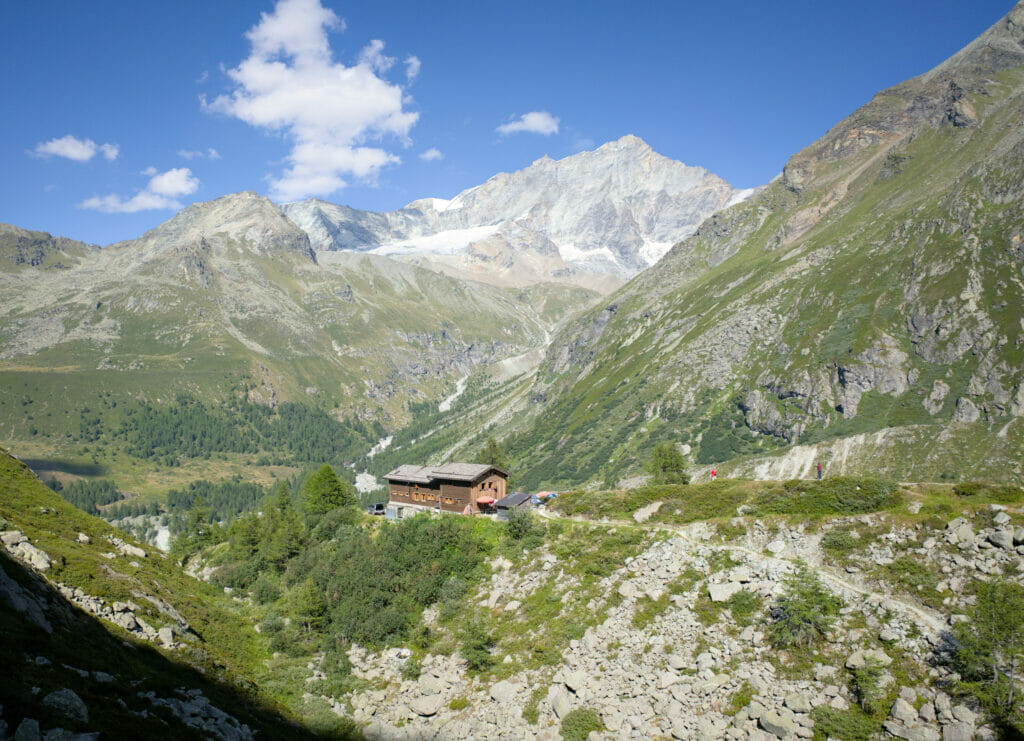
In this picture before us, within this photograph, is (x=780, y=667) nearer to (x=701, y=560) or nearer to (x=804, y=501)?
(x=701, y=560)

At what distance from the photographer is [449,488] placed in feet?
236

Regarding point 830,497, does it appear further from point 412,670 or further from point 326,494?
point 326,494

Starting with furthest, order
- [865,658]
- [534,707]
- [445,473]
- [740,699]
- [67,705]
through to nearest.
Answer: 1. [445,473]
2. [534,707]
3. [740,699]
4. [865,658]
5. [67,705]

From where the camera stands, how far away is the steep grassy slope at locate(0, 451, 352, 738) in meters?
22.0

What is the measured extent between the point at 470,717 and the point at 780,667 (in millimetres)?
20755

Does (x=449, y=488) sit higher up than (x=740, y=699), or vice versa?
(x=449, y=488)

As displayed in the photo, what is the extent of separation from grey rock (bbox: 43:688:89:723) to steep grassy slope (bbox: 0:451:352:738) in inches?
11.1

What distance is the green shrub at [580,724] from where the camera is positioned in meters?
32.9

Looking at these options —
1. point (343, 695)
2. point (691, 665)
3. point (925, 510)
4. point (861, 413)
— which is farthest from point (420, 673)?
point (861, 413)

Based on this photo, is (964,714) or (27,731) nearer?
(27,731)

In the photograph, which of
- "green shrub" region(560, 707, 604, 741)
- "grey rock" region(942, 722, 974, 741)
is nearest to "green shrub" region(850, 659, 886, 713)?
"grey rock" region(942, 722, 974, 741)

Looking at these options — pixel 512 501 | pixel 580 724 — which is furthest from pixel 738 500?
pixel 512 501

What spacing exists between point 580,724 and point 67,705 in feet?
86.9

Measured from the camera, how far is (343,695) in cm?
4291
